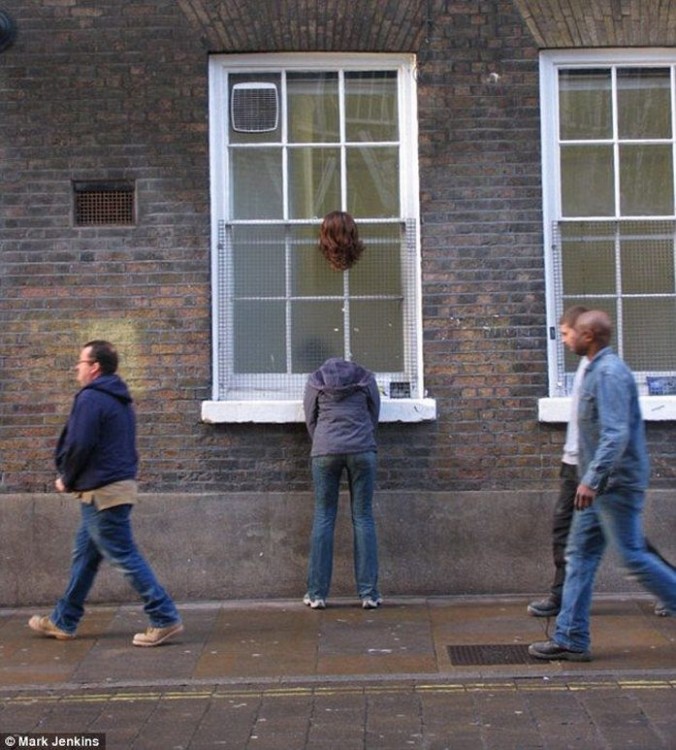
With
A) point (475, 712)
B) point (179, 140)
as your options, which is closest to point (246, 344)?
point (179, 140)

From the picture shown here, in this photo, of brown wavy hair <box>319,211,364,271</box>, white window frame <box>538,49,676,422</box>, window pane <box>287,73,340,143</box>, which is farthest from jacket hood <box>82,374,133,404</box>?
white window frame <box>538,49,676,422</box>

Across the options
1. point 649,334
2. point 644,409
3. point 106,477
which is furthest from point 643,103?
point 106,477

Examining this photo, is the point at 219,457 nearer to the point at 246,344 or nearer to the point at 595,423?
the point at 246,344

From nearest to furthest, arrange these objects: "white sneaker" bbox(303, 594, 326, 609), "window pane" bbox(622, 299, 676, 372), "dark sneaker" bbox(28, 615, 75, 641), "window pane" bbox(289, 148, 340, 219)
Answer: "dark sneaker" bbox(28, 615, 75, 641) < "white sneaker" bbox(303, 594, 326, 609) < "window pane" bbox(622, 299, 676, 372) < "window pane" bbox(289, 148, 340, 219)

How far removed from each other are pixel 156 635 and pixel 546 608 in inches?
96.3

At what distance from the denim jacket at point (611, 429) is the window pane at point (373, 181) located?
9.32 feet

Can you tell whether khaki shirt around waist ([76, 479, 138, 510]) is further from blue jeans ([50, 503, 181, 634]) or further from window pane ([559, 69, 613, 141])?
window pane ([559, 69, 613, 141])

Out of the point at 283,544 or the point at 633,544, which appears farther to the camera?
the point at 283,544

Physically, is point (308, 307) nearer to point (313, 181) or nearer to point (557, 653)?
point (313, 181)

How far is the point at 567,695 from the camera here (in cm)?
586

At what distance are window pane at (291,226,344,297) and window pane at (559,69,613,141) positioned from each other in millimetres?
1920

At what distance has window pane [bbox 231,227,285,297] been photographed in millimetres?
8570

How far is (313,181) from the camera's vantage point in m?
8.66

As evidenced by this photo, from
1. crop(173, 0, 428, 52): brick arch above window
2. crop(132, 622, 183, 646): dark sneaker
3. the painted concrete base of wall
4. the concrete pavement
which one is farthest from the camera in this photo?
crop(173, 0, 428, 52): brick arch above window
